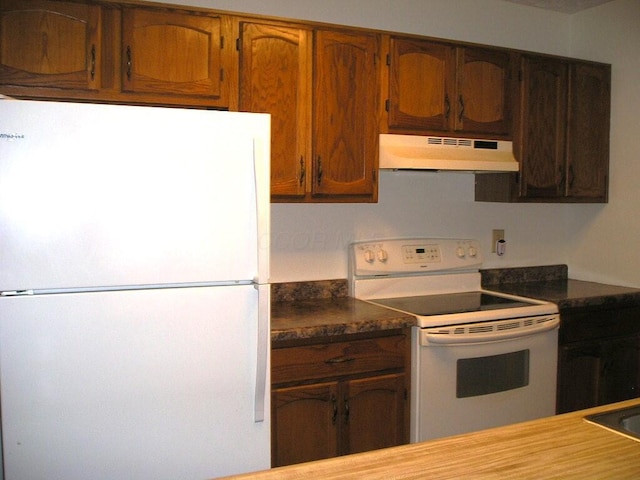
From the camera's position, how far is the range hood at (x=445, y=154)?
2.71m

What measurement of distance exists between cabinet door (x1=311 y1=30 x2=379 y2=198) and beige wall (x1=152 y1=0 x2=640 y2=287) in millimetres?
337

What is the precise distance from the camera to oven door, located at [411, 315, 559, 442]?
2465mm

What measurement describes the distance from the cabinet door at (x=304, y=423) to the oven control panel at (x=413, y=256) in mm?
779

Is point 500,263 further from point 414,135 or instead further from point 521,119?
point 414,135

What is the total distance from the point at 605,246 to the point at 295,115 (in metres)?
2.09

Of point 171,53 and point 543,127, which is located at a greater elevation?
point 171,53

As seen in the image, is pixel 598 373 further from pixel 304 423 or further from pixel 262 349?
pixel 262 349

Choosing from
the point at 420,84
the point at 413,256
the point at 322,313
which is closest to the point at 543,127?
the point at 420,84

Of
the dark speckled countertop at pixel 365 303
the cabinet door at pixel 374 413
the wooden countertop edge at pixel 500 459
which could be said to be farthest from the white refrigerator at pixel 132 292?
the wooden countertop edge at pixel 500 459

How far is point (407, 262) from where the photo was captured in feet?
10.00

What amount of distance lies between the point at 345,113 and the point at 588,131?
1541 millimetres

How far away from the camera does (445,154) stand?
284cm

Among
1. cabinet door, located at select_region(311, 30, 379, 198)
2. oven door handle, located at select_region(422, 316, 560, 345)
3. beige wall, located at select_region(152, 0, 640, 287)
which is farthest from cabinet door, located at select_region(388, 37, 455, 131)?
oven door handle, located at select_region(422, 316, 560, 345)

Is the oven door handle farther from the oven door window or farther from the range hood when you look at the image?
the range hood
